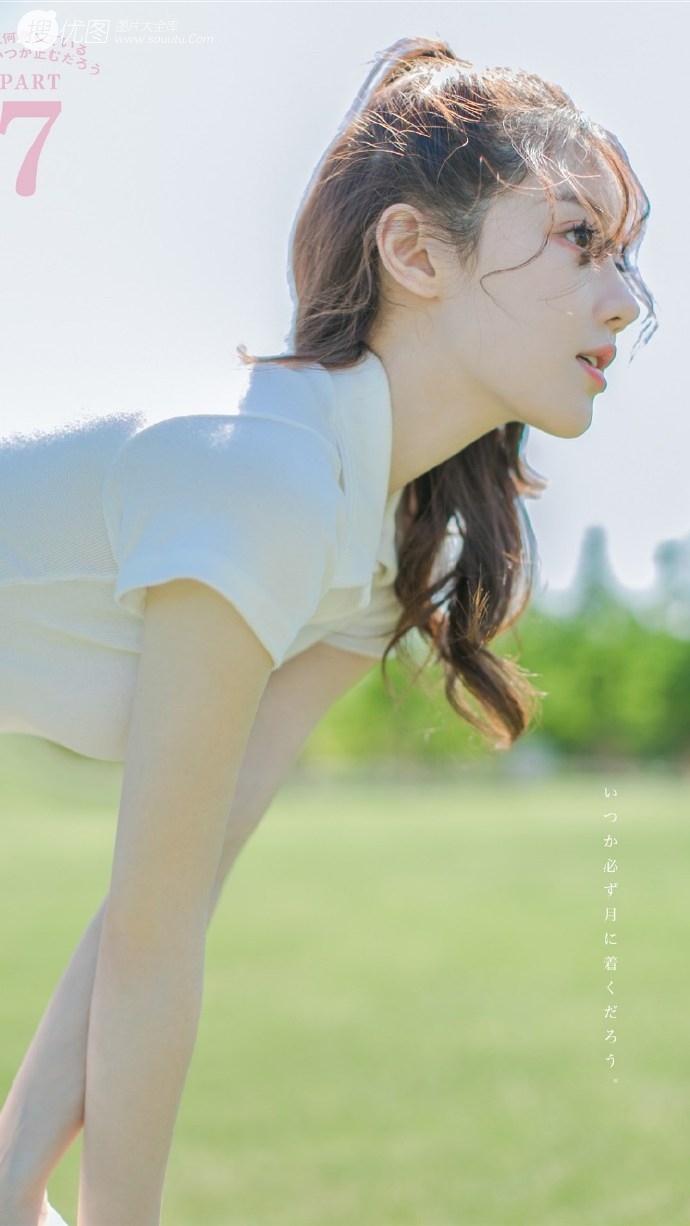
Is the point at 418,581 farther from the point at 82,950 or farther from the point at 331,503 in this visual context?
the point at 82,950

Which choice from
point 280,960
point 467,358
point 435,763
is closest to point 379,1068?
point 280,960

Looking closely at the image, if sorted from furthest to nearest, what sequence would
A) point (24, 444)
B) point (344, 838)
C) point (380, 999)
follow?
1. point (344, 838)
2. point (380, 999)
3. point (24, 444)

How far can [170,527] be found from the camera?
0.95 meters

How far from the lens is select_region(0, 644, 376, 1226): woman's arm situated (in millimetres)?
1098

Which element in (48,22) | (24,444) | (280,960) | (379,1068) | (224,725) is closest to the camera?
(224,725)

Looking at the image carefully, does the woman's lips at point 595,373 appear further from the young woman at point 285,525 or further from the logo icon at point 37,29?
the logo icon at point 37,29

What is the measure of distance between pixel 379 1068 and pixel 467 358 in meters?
2.71

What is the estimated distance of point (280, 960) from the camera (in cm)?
550

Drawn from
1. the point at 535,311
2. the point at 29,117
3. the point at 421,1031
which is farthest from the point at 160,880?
the point at 421,1031

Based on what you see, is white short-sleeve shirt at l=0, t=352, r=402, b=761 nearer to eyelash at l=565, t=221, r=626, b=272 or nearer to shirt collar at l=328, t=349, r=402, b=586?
shirt collar at l=328, t=349, r=402, b=586

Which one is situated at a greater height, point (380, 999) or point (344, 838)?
point (380, 999)

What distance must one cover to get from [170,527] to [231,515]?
0.05 meters

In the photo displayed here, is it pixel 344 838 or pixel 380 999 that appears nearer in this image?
pixel 380 999

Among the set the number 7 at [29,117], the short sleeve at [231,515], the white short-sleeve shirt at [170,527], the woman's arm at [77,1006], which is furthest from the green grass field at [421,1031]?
the number 7 at [29,117]
